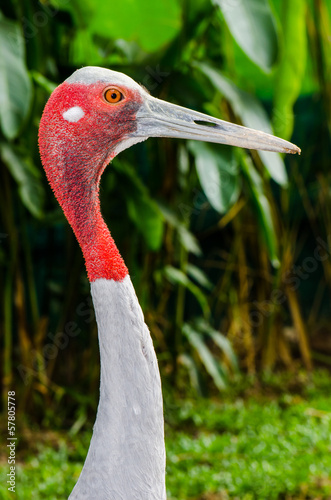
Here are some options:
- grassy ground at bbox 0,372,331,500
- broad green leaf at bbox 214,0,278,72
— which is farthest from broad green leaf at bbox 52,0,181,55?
grassy ground at bbox 0,372,331,500

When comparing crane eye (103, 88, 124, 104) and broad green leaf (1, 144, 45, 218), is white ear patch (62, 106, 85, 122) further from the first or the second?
broad green leaf (1, 144, 45, 218)

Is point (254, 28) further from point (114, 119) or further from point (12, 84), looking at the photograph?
point (114, 119)

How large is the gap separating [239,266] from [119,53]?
5.49 feet

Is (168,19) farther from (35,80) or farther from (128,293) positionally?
(128,293)

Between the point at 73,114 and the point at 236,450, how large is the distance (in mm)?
2265

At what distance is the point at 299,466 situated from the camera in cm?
283

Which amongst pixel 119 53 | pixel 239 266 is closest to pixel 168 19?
pixel 119 53

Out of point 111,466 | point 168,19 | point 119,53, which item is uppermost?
point 168,19

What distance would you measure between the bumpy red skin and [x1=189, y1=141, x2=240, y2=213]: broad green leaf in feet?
3.84

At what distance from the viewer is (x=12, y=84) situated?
2191 millimetres

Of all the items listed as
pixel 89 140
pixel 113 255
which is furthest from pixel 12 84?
pixel 113 255

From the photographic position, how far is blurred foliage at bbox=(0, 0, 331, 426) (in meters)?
2.54

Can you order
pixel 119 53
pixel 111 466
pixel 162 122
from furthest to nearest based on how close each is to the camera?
pixel 119 53, pixel 162 122, pixel 111 466

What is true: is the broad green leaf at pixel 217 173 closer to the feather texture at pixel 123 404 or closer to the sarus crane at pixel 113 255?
the sarus crane at pixel 113 255
